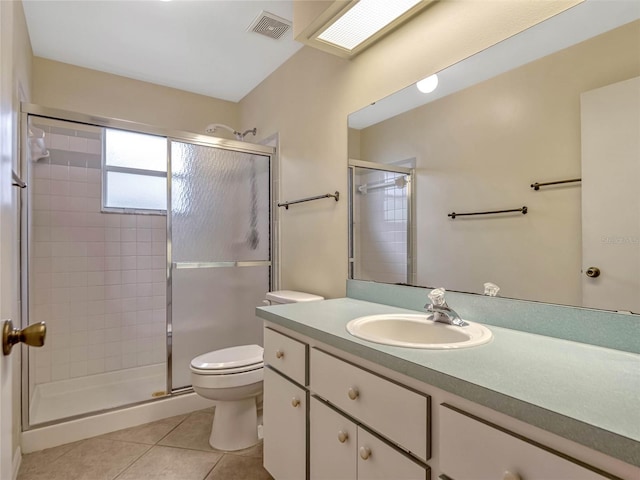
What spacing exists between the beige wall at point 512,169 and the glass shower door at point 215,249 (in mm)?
1383

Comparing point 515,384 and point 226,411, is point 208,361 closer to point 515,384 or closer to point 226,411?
point 226,411

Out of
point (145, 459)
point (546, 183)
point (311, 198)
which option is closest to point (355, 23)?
point (311, 198)

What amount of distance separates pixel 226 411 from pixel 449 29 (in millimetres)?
2208

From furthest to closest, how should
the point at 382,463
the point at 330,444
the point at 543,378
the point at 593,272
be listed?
the point at 330,444, the point at 593,272, the point at 382,463, the point at 543,378

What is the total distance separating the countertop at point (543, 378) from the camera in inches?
21.8

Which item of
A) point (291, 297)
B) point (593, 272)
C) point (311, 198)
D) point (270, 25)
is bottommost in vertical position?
point (291, 297)

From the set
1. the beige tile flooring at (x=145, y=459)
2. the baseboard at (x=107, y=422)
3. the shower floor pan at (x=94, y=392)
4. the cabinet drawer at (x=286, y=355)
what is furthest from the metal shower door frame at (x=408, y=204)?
the shower floor pan at (x=94, y=392)

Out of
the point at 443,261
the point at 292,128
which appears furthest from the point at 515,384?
the point at 292,128

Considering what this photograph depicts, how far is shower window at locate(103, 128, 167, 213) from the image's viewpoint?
2764 millimetres

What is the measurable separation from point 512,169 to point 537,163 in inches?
3.4

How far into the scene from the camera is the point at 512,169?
4.10ft

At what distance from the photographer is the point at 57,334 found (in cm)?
263

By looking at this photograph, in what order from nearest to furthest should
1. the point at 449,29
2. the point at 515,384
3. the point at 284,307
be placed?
the point at 515,384
the point at 449,29
the point at 284,307

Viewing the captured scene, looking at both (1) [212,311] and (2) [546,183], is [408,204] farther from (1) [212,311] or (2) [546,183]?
(1) [212,311]
